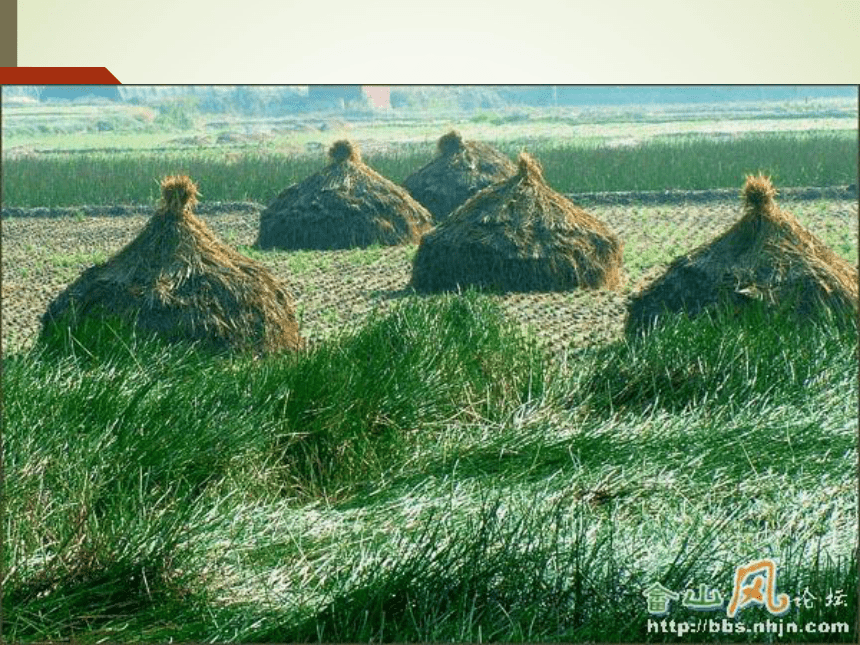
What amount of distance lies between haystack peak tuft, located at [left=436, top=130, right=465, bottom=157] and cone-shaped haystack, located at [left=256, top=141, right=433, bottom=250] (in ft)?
0.99

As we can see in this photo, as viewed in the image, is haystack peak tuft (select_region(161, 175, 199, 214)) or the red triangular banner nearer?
the red triangular banner

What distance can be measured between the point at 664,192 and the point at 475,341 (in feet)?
4.71

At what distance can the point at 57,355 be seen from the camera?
18.1 ft

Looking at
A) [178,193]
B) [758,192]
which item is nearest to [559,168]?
[758,192]

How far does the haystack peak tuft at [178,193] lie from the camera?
6.28 m

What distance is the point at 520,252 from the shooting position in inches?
288

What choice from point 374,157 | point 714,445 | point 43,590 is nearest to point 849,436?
point 714,445

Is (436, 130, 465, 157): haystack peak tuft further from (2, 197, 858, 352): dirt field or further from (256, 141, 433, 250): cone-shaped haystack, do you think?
(2, 197, 858, 352): dirt field

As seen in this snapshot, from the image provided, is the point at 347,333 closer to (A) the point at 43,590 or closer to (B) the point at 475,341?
(B) the point at 475,341

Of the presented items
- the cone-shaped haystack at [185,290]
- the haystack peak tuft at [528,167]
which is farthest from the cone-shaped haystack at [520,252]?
the cone-shaped haystack at [185,290]

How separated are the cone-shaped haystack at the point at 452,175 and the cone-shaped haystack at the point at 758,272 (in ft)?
4.38

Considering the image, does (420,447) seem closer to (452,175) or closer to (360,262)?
(360,262)

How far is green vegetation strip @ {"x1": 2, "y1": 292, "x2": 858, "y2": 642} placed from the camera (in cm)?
360

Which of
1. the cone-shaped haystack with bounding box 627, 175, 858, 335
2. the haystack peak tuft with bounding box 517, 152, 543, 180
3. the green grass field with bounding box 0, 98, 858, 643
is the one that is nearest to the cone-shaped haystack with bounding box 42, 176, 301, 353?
the green grass field with bounding box 0, 98, 858, 643
